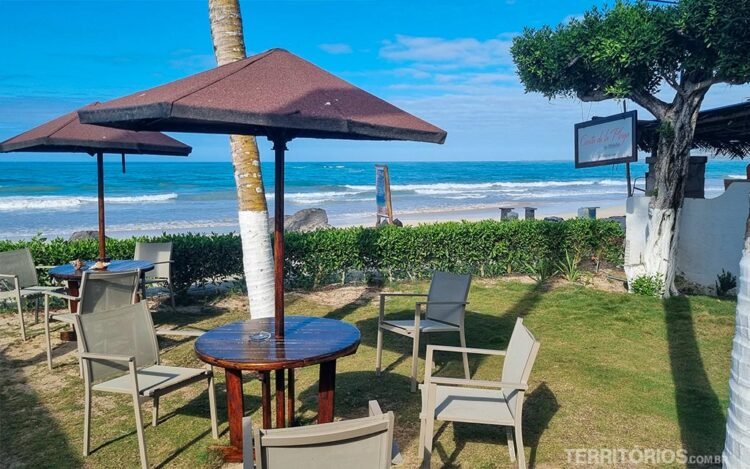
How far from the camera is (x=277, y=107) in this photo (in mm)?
3121

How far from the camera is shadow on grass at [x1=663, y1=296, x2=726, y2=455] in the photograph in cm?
406

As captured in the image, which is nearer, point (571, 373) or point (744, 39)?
point (571, 373)

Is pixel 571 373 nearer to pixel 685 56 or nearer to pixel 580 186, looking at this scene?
pixel 685 56

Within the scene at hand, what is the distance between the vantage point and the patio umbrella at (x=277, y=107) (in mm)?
2992

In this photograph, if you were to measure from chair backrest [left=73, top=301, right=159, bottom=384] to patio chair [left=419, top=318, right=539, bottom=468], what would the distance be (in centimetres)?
209

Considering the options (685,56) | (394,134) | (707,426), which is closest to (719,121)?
(685,56)

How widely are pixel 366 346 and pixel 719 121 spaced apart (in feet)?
21.4

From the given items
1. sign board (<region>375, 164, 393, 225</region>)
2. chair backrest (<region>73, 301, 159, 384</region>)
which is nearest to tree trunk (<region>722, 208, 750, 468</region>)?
chair backrest (<region>73, 301, 159, 384</region>)

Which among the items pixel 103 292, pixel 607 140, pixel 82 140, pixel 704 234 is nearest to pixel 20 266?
pixel 82 140

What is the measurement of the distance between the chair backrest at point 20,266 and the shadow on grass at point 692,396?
7.30m

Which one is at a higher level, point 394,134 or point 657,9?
point 657,9

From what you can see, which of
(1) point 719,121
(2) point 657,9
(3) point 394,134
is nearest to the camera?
(3) point 394,134

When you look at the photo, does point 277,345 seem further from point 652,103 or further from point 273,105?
point 652,103

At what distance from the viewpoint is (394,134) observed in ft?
11.3
